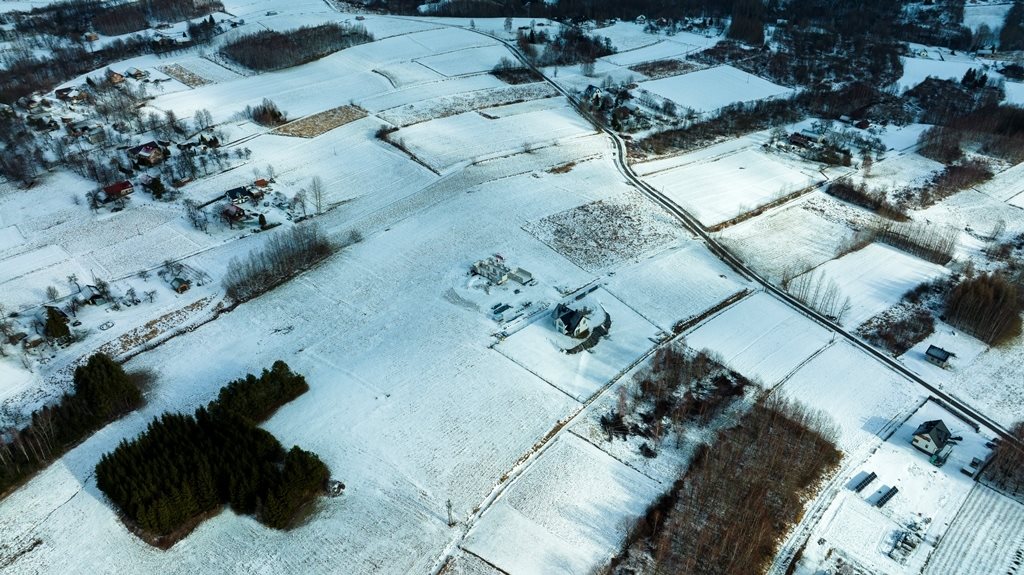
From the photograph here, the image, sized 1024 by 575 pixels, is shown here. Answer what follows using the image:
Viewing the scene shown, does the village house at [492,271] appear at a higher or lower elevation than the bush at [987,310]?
higher

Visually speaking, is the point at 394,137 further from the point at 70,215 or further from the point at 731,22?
the point at 731,22

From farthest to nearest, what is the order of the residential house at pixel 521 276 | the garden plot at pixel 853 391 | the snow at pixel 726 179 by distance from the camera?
the snow at pixel 726 179, the residential house at pixel 521 276, the garden plot at pixel 853 391

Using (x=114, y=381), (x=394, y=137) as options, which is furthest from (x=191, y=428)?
(x=394, y=137)

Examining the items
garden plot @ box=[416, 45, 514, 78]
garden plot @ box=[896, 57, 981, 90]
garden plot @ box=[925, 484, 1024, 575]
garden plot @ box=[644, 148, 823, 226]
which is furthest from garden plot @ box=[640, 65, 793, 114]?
garden plot @ box=[925, 484, 1024, 575]

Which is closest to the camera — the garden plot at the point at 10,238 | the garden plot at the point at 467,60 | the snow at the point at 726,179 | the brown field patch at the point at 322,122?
Answer: the garden plot at the point at 10,238

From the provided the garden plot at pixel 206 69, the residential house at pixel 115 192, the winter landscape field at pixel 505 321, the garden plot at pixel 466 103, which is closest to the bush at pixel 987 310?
the winter landscape field at pixel 505 321

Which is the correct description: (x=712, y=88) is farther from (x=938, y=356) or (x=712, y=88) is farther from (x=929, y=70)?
(x=938, y=356)

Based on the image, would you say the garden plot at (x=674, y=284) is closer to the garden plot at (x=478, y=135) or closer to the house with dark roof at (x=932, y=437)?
the house with dark roof at (x=932, y=437)
